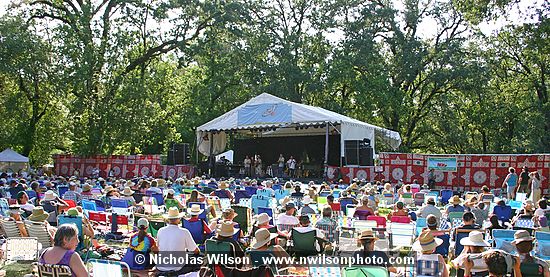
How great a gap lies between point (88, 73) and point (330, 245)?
23083 mm

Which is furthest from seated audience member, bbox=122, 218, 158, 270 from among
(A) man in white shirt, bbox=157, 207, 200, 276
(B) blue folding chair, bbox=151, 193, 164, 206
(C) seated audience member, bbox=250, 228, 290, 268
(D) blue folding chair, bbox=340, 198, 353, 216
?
(B) blue folding chair, bbox=151, 193, 164, 206

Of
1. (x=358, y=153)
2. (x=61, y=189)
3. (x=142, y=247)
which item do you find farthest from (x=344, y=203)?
(x=358, y=153)

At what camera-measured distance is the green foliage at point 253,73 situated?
92.6 ft

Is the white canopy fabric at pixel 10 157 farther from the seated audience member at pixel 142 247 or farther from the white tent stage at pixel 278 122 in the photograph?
the seated audience member at pixel 142 247

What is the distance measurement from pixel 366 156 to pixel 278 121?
3.91 meters

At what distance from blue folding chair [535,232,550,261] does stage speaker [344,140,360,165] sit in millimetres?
15994

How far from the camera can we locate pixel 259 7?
3419 cm

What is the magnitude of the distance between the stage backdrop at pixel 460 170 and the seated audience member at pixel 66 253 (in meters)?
19.3

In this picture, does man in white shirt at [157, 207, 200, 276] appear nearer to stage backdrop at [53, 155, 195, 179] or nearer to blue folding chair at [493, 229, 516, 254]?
blue folding chair at [493, 229, 516, 254]

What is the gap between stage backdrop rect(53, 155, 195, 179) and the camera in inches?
1055

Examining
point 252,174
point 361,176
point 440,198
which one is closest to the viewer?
point 440,198

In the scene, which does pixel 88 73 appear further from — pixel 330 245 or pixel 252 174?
pixel 330 245

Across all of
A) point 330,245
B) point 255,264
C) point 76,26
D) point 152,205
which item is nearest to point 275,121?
point 76,26

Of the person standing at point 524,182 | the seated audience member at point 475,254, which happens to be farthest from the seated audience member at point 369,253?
the person standing at point 524,182
